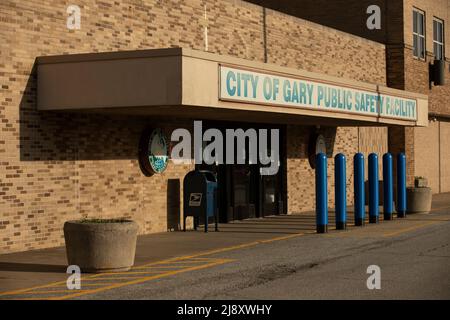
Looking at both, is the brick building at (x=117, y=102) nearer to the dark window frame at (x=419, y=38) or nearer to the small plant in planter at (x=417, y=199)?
the small plant in planter at (x=417, y=199)

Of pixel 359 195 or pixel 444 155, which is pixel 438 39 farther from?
pixel 359 195

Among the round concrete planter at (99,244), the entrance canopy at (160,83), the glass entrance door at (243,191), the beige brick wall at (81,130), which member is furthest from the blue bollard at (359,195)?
the round concrete planter at (99,244)

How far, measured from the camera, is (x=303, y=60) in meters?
25.4

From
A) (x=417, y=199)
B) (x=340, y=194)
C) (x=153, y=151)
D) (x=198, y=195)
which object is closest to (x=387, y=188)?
(x=417, y=199)

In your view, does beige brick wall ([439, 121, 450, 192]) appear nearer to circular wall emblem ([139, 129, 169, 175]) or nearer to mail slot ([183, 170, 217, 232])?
mail slot ([183, 170, 217, 232])

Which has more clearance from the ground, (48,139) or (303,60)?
(303,60)

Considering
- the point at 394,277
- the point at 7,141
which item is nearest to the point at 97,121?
the point at 7,141

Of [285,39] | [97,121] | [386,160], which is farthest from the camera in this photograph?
[285,39]

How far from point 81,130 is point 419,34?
21384mm

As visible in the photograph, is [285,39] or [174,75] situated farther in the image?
[285,39]

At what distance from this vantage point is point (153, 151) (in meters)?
18.8

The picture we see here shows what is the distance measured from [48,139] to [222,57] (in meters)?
3.60
